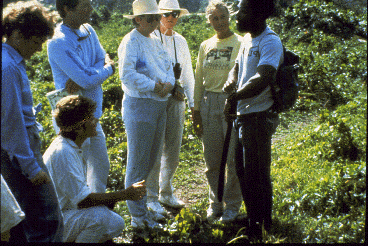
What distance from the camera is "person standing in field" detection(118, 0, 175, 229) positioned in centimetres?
349

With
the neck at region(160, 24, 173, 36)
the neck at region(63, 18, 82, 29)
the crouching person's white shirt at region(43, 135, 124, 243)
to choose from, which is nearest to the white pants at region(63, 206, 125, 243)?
the crouching person's white shirt at region(43, 135, 124, 243)

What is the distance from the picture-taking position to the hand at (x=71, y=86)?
132 inches

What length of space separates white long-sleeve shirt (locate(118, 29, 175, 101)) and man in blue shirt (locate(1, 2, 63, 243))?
986mm

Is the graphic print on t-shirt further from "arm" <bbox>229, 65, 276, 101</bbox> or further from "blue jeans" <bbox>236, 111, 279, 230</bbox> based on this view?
"arm" <bbox>229, 65, 276, 101</bbox>

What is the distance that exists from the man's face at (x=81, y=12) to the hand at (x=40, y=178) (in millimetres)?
1472

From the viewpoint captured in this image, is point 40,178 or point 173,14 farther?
Result: point 173,14

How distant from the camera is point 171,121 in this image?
4.07 metres

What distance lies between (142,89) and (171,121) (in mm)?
681

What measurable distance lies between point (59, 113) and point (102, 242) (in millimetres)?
1046

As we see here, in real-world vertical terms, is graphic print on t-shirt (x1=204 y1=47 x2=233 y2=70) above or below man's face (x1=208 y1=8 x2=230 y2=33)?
below

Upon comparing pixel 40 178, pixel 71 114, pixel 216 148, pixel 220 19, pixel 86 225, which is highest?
pixel 220 19

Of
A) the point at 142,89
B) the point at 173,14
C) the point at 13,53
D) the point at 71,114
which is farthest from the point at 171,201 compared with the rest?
the point at 13,53

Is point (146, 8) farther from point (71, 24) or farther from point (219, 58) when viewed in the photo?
point (219, 58)

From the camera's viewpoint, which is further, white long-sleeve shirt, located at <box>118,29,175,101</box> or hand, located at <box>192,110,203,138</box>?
hand, located at <box>192,110,203,138</box>
